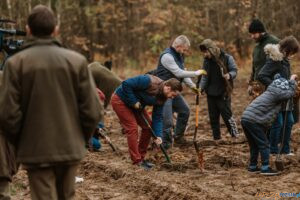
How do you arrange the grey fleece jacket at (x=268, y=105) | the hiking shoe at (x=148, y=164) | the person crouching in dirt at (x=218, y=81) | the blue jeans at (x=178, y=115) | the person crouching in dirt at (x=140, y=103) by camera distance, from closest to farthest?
the grey fleece jacket at (x=268, y=105) < the person crouching in dirt at (x=140, y=103) < the hiking shoe at (x=148, y=164) < the blue jeans at (x=178, y=115) < the person crouching in dirt at (x=218, y=81)

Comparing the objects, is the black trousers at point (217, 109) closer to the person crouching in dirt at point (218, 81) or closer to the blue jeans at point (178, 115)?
the person crouching in dirt at point (218, 81)

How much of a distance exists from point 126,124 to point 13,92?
4151 mm

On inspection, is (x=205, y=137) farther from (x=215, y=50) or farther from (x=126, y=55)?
(x=126, y=55)

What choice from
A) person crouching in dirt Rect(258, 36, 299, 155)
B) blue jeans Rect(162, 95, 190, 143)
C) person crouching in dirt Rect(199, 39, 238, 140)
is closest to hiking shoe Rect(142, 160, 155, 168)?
blue jeans Rect(162, 95, 190, 143)

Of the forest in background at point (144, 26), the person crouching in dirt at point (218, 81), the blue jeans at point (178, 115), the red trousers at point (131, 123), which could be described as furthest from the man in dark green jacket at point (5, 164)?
the forest in background at point (144, 26)

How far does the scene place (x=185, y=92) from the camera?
18.7 m

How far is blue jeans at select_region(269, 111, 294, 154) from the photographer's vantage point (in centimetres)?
842

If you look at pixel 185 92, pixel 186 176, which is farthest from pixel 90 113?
pixel 185 92

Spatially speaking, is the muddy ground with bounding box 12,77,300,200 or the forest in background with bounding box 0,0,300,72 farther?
the forest in background with bounding box 0,0,300,72

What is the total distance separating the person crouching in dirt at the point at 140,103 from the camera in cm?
808

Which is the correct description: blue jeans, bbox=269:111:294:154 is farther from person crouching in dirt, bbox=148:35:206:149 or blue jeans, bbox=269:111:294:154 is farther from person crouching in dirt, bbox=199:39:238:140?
person crouching in dirt, bbox=199:39:238:140

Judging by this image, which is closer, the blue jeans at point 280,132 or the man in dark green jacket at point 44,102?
the man in dark green jacket at point 44,102

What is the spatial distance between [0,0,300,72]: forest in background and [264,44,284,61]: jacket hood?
14396 mm

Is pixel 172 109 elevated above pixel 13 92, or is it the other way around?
pixel 13 92
